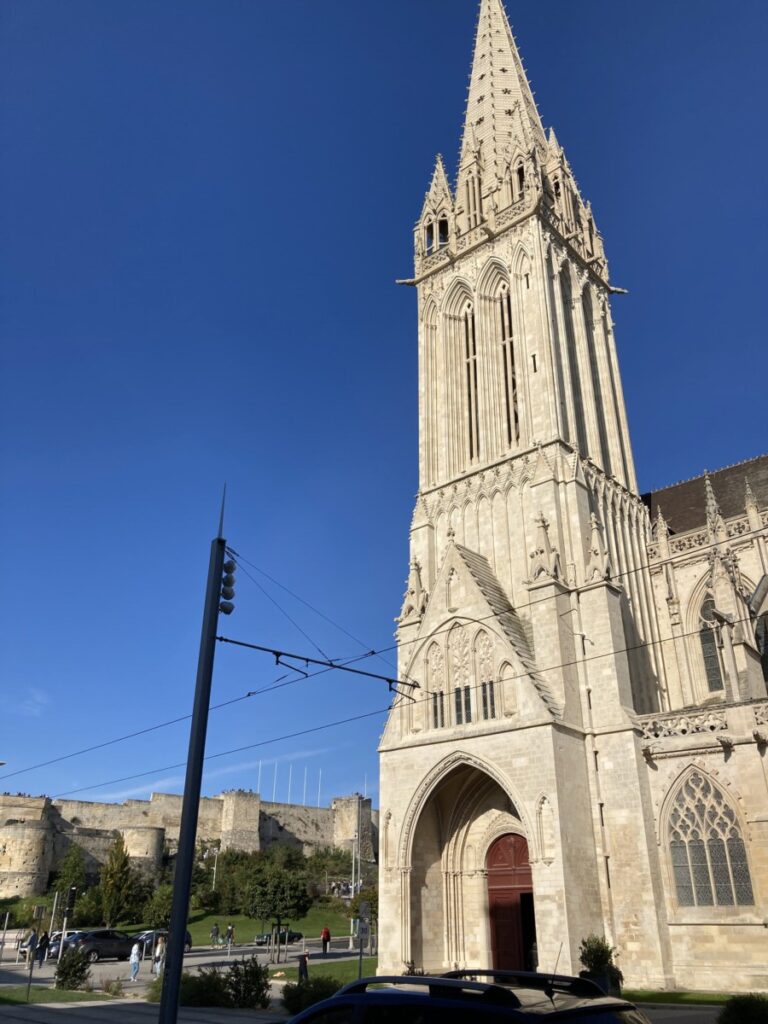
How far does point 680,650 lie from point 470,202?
73.2 ft

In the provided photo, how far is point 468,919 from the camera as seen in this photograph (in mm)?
24125

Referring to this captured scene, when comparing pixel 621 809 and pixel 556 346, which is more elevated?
pixel 556 346

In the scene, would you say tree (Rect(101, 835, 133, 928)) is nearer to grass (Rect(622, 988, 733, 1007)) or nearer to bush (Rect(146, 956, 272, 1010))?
bush (Rect(146, 956, 272, 1010))

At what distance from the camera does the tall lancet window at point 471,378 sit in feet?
104

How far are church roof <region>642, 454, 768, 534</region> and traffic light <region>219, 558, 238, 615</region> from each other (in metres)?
22.3

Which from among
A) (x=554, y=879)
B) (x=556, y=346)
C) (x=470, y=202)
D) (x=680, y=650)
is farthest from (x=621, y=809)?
(x=470, y=202)

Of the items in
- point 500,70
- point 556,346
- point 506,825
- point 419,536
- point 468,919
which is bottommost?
point 468,919

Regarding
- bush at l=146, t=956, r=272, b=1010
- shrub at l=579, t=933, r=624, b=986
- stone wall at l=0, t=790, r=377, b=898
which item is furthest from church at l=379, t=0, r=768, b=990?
stone wall at l=0, t=790, r=377, b=898

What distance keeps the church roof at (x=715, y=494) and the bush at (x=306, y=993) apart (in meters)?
Result: 21.7

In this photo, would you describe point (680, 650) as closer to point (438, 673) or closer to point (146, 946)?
point (438, 673)

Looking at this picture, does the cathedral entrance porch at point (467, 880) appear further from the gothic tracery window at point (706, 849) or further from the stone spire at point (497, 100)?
the stone spire at point (497, 100)

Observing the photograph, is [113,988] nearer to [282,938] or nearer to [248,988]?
[248,988]

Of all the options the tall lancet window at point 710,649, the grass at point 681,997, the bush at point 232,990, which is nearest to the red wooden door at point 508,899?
the grass at point 681,997

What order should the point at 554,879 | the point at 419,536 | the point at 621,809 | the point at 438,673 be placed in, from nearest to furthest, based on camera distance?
the point at 554,879, the point at 621,809, the point at 438,673, the point at 419,536
